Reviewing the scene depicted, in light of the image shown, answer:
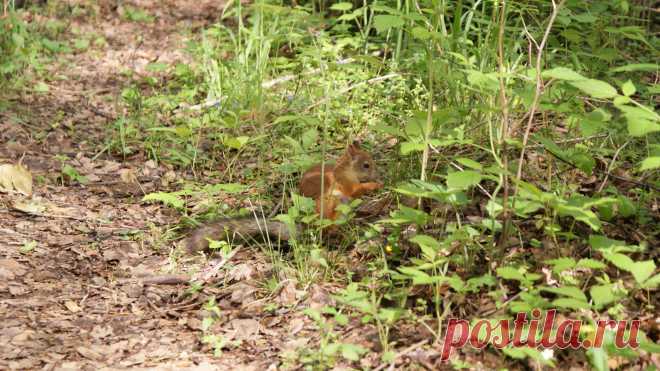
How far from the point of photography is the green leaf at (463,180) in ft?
11.1

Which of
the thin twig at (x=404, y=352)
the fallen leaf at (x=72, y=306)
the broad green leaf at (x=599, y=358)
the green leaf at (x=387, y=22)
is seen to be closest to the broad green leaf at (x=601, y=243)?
the broad green leaf at (x=599, y=358)

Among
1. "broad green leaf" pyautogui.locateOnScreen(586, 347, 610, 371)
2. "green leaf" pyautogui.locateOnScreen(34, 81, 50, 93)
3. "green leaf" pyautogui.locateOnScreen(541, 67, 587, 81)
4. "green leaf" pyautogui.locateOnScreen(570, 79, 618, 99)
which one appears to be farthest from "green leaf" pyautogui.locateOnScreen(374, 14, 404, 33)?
"green leaf" pyautogui.locateOnScreen(34, 81, 50, 93)

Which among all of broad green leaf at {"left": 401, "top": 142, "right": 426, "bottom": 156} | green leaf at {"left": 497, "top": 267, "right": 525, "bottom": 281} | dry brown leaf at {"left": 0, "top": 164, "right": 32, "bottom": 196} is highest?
broad green leaf at {"left": 401, "top": 142, "right": 426, "bottom": 156}

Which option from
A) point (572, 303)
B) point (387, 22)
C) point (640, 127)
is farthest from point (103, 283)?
point (640, 127)

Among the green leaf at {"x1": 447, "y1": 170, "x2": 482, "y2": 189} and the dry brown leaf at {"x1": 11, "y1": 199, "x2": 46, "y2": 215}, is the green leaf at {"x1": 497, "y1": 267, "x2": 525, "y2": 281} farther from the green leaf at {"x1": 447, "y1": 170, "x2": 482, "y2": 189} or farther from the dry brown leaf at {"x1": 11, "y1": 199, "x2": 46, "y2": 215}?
the dry brown leaf at {"x1": 11, "y1": 199, "x2": 46, "y2": 215}

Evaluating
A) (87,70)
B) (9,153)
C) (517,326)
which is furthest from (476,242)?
(87,70)

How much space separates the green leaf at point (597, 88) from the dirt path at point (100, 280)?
162cm

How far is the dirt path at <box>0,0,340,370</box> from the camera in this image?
Result: 3.70 m

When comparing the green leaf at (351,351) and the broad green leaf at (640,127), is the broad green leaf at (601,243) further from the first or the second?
the green leaf at (351,351)

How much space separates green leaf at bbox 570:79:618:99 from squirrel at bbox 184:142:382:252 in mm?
1526

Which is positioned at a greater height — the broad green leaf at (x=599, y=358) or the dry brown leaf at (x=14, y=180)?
the broad green leaf at (x=599, y=358)

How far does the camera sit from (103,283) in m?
4.35

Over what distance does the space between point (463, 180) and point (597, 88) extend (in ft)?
2.13

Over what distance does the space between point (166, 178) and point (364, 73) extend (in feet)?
5.90
